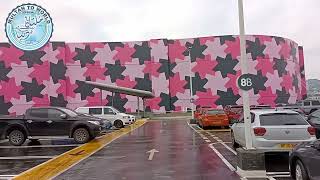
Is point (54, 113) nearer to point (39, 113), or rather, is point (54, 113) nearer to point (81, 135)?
point (39, 113)

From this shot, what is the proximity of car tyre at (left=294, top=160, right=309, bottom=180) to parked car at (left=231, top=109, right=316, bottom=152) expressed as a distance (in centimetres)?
360

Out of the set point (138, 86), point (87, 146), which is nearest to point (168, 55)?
point (138, 86)

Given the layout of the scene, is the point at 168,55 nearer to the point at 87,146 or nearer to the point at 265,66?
the point at 265,66

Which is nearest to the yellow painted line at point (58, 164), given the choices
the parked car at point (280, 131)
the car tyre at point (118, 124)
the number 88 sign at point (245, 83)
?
the number 88 sign at point (245, 83)

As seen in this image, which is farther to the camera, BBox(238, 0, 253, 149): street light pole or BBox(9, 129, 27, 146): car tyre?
BBox(9, 129, 27, 146): car tyre

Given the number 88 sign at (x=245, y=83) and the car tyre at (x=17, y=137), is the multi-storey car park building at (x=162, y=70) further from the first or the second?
the number 88 sign at (x=245, y=83)

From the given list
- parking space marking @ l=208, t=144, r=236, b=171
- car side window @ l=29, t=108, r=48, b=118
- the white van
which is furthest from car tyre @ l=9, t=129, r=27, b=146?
the white van

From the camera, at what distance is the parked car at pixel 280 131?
1324 cm

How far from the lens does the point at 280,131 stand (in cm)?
1334

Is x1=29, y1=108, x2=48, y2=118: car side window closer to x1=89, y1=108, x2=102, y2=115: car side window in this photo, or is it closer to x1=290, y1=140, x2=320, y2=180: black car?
x1=89, y1=108, x2=102, y2=115: car side window

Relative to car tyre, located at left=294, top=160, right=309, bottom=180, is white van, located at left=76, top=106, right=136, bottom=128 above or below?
above

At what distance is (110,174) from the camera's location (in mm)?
11852

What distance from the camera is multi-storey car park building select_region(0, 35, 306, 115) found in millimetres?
66875

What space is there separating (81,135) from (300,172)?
14.0m
